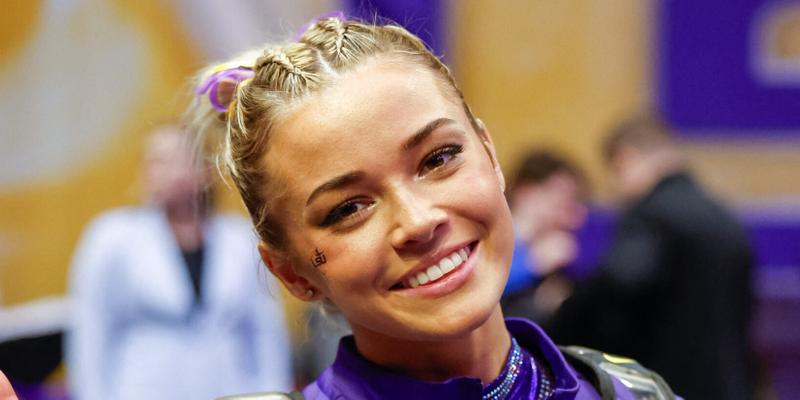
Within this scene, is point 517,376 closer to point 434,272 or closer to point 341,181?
point 434,272

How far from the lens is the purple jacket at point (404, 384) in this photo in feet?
4.32

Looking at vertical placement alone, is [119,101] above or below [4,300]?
above

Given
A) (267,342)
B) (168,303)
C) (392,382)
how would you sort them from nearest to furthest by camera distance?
(392,382) < (168,303) < (267,342)

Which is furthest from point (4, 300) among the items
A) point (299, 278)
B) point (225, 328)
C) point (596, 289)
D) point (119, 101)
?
point (299, 278)

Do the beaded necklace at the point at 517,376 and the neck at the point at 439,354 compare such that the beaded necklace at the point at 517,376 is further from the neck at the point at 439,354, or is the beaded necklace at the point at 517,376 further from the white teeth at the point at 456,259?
the white teeth at the point at 456,259

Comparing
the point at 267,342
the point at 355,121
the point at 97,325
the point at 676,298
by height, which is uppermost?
the point at 355,121

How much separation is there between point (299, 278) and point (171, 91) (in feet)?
10.3

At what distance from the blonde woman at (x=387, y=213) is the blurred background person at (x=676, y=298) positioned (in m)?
1.94

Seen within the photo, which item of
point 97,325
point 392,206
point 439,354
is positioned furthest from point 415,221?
point 97,325

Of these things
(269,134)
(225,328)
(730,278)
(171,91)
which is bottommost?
(730,278)

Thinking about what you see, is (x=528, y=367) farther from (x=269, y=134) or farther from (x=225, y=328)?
(x=225, y=328)

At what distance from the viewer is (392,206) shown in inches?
49.7

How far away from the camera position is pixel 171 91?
14.4 ft

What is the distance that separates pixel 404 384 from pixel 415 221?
21 cm
